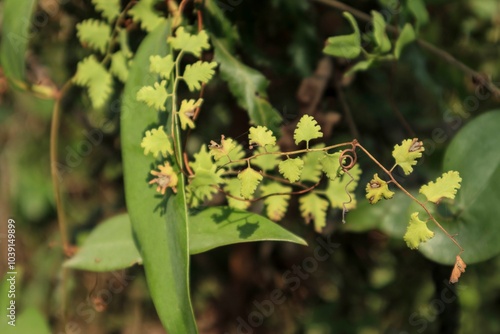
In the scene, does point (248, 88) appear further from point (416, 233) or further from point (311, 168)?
point (416, 233)

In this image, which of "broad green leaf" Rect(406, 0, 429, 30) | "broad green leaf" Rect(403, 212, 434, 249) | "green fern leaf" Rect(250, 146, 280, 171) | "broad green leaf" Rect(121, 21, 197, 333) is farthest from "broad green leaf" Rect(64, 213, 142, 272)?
"broad green leaf" Rect(406, 0, 429, 30)

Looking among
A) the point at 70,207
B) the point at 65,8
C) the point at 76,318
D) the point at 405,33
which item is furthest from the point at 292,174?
the point at 70,207

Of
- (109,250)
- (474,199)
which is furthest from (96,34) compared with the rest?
(474,199)

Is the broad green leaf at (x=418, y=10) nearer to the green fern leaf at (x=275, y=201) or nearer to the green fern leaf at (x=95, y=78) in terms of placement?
the green fern leaf at (x=275, y=201)

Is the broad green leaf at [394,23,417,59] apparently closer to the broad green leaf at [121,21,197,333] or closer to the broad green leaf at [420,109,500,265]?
the broad green leaf at [420,109,500,265]

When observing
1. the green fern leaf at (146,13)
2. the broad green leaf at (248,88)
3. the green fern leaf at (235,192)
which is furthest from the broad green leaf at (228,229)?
the green fern leaf at (146,13)

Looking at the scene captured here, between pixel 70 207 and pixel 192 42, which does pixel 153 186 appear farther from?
pixel 70 207
